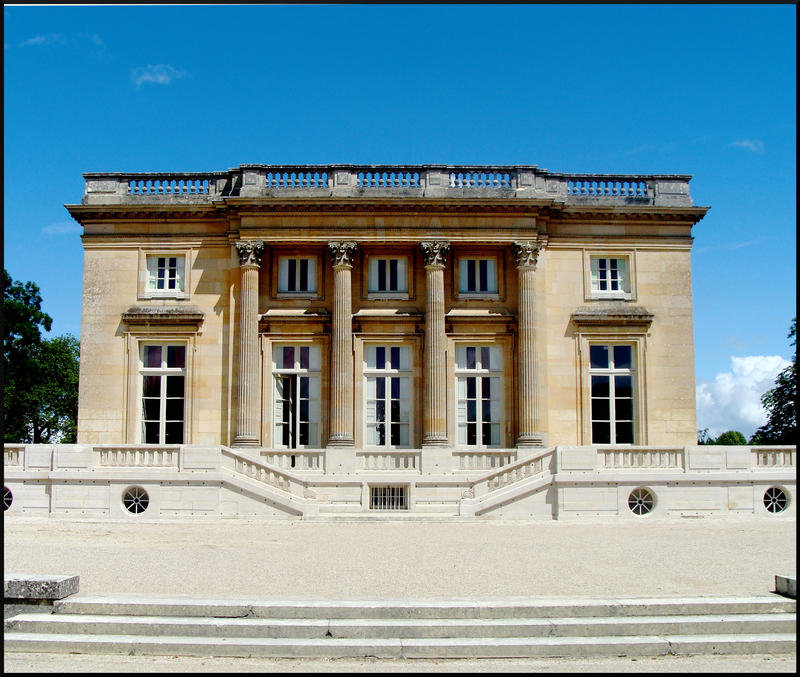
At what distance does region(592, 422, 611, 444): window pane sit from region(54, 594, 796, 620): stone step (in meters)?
18.0

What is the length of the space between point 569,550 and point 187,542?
6892mm

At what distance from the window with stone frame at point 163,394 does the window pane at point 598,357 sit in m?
12.7

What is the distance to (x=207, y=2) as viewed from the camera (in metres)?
6.30

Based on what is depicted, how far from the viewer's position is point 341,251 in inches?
1066

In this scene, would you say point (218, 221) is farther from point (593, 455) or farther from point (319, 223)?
point (593, 455)

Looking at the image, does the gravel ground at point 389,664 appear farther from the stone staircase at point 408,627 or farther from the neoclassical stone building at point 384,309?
the neoclassical stone building at point 384,309

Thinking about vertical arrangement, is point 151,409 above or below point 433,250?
below

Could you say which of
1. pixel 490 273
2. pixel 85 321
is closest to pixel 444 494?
pixel 490 273

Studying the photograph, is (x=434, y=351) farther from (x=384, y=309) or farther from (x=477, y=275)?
(x=477, y=275)

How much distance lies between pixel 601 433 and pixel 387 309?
303 inches

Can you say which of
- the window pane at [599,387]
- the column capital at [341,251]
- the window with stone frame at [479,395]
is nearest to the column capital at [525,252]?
the window with stone frame at [479,395]

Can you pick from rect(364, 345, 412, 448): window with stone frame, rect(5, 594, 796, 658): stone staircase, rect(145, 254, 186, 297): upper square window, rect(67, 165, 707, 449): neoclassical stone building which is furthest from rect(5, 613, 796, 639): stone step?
rect(145, 254, 186, 297): upper square window

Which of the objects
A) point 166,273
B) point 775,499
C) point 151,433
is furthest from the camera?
point 166,273

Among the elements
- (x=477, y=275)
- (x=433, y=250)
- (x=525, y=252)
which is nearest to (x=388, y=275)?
(x=433, y=250)
